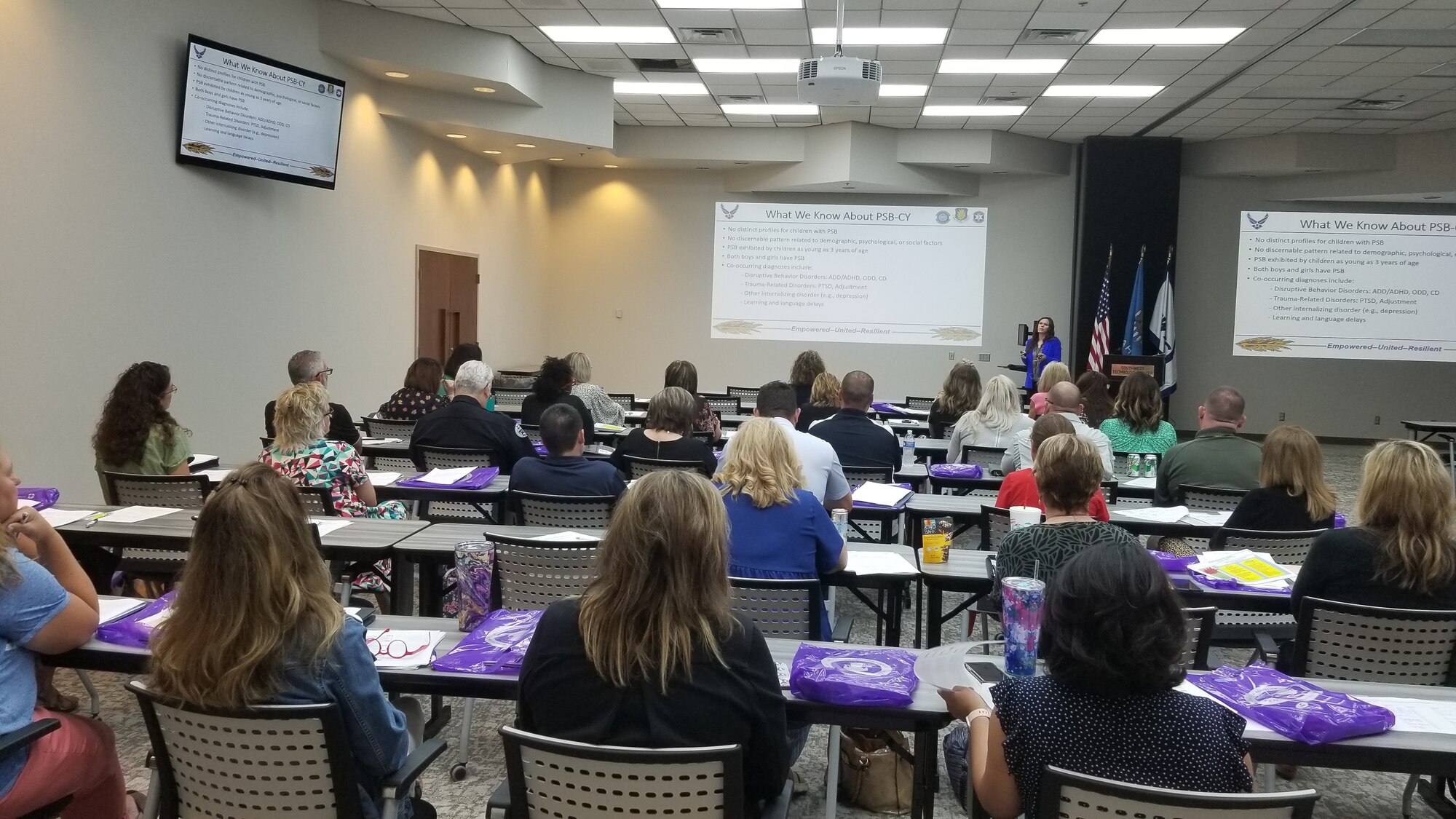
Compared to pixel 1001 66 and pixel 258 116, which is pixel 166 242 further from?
pixel 1001 66

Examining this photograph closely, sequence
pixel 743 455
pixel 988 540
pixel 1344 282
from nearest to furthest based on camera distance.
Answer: pixel 743 455 < pixel 988 540 < pixel 1344 282

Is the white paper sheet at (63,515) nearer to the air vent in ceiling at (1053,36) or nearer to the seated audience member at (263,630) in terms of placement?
the seated audience member at (263,630)

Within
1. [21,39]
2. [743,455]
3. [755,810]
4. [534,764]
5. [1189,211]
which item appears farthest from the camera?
[1189,211]

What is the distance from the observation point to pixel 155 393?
4.36 m

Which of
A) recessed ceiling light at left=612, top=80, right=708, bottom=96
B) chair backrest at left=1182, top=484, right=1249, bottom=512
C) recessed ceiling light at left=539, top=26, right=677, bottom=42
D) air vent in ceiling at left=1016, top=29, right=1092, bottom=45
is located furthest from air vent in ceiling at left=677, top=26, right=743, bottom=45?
chair backrest at left=1182, top=484, right=1249, bottom=512

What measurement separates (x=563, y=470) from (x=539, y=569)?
101 centimetres

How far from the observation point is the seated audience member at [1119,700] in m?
1.62

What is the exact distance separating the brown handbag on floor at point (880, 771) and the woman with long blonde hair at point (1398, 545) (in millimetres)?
1209

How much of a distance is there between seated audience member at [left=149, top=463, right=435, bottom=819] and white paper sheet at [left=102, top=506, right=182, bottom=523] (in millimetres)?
1907

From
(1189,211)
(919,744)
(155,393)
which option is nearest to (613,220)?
(1189,211)

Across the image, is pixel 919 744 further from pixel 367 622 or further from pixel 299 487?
pixel 299 487

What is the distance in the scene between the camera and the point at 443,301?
10.8m

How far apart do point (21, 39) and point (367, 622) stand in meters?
4.76

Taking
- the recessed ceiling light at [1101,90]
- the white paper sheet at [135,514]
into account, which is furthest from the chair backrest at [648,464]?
the recessed ceiling light at [1101,90]
